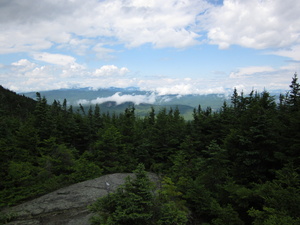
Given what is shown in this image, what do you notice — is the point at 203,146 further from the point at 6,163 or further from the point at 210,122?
the point at 6,163

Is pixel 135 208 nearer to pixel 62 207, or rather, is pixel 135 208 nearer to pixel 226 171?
pixel 62 207

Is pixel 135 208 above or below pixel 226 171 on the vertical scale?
above

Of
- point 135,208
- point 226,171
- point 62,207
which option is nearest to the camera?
point 135,208

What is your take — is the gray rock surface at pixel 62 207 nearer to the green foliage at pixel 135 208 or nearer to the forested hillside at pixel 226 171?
the forested hillside at pixel 226 171

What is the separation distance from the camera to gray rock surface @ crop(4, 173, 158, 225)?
32.5 feet

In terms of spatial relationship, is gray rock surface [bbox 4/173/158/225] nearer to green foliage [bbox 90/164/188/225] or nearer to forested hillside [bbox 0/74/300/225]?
forested hillside [bbox 0/74/300/225]

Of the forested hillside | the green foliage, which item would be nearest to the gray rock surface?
the forested hillside

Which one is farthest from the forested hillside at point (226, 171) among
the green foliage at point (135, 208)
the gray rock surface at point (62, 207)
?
the green foliage at point (135, 208)

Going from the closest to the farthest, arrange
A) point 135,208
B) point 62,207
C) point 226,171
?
point 135,208
point 62,207
point 226,171

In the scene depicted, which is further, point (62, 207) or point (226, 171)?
point (226, 171)

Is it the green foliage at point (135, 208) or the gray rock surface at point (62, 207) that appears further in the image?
the gray rock surface at point (62, 207)

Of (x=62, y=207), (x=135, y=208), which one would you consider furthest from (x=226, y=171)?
(x=62, y=207)

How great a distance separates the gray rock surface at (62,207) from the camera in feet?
32.5

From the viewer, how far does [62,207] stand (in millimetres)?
11227
